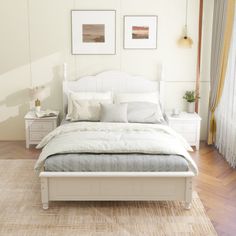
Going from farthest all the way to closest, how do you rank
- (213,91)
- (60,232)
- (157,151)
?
(213,91) → (157,151) → (60,232)

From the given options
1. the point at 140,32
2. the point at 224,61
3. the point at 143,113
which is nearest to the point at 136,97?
the point at 143,113

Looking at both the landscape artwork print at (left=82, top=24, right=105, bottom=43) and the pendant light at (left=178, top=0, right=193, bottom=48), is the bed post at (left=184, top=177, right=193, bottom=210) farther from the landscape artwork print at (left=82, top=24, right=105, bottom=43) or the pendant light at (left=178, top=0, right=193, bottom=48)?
the landscape artwork print at (left=82, top=24, right=105, bottom=43)

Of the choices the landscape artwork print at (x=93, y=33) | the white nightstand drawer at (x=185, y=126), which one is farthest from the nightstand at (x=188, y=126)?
the landscape artwork print at (x=93, y=33)

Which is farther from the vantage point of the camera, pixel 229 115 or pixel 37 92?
pixel 37 92

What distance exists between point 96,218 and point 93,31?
301 centimetres

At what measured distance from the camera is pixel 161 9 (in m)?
5.58

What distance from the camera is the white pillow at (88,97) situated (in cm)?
536

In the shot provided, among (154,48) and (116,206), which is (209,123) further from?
(116,206)

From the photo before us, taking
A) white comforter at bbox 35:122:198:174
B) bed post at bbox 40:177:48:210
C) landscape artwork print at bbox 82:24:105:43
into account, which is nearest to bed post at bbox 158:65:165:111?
landscape artwork print at bbox 82:24:105:43

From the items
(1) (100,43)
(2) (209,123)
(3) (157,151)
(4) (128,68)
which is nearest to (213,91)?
(2) (209,123)

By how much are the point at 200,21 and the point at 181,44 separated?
42 cm

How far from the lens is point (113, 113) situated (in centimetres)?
498

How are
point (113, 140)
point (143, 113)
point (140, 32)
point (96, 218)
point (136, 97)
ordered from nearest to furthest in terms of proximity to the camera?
→ point (96, 218), point (113, 140), point (143, 113), point (136, 97), point (140, 32)

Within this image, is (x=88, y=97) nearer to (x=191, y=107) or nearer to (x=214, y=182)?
(x=191, y=107)
